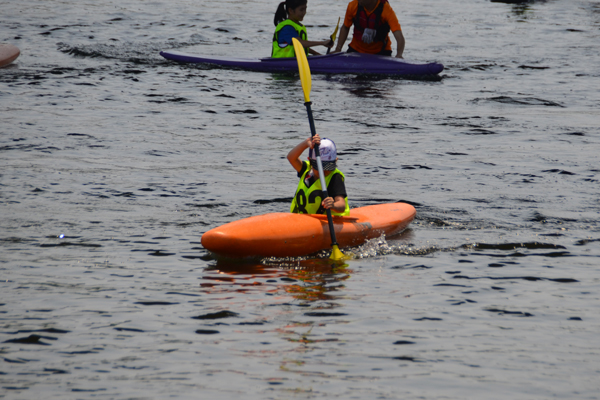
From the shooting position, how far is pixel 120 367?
375cm

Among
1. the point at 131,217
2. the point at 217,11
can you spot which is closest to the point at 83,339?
the point at 131,217

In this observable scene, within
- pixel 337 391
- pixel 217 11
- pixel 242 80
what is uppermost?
pixel 217 11

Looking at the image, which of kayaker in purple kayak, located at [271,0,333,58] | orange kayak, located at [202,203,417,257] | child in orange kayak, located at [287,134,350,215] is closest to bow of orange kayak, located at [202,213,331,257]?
orange kayak, located at [202,203,417,257]

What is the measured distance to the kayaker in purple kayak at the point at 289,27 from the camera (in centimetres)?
1231

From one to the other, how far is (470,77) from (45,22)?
12.2 metres

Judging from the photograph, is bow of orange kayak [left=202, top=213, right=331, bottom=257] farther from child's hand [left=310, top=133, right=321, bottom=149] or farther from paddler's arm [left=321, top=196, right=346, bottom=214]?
child's hand [left=310, top=133, right=321, bottom=149]

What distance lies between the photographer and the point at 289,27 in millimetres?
12586

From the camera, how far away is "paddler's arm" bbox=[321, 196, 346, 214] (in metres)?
5.78

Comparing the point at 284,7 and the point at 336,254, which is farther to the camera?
the point at 284,7

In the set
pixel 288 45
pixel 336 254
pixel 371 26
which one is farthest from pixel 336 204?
pixel 288 45

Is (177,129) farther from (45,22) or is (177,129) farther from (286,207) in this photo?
(45,22)

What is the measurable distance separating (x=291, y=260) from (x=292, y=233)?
0.22 m

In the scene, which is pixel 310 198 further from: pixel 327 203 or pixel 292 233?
pixel 292 233

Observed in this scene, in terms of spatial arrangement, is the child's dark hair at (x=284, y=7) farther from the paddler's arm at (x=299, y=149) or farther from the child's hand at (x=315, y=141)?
the child's hand at (x=315, y=141)
